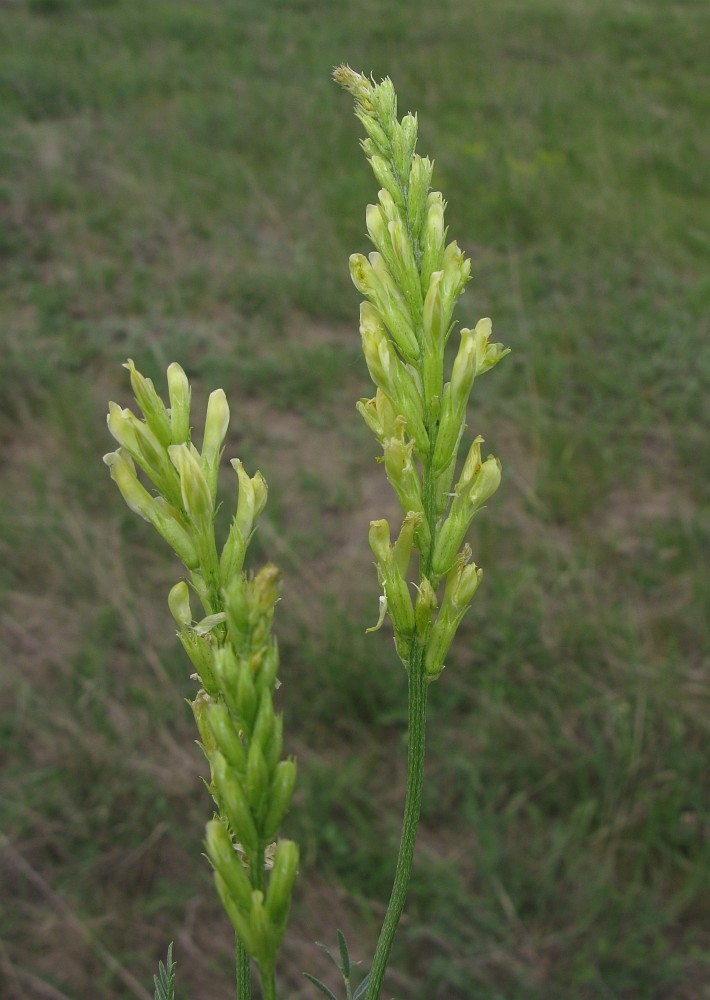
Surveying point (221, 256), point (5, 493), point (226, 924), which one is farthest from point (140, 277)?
point (226, 924)

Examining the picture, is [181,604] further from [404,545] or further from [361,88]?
[361,88]

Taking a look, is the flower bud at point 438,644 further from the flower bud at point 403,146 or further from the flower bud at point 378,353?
the flower bud at point 403,146

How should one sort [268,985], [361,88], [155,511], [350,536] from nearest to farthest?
[268,985], [155,511], [361,88], [350,536]

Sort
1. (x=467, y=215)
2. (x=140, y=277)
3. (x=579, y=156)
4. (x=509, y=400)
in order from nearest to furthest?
1. (x=509, y=400)
2. (x=140, y=277)
3. (x=467, y=215)
4. (x=579, y=156)

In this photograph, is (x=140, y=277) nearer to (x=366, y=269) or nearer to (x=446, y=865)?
(x=446, y=865)

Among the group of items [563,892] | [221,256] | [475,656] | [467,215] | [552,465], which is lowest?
[563,892]

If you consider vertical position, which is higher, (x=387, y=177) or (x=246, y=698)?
(x=387, y=177)

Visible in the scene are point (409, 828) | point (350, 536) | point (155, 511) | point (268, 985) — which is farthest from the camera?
point (350, 536)

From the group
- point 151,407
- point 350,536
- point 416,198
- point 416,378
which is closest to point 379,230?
point 416,198
